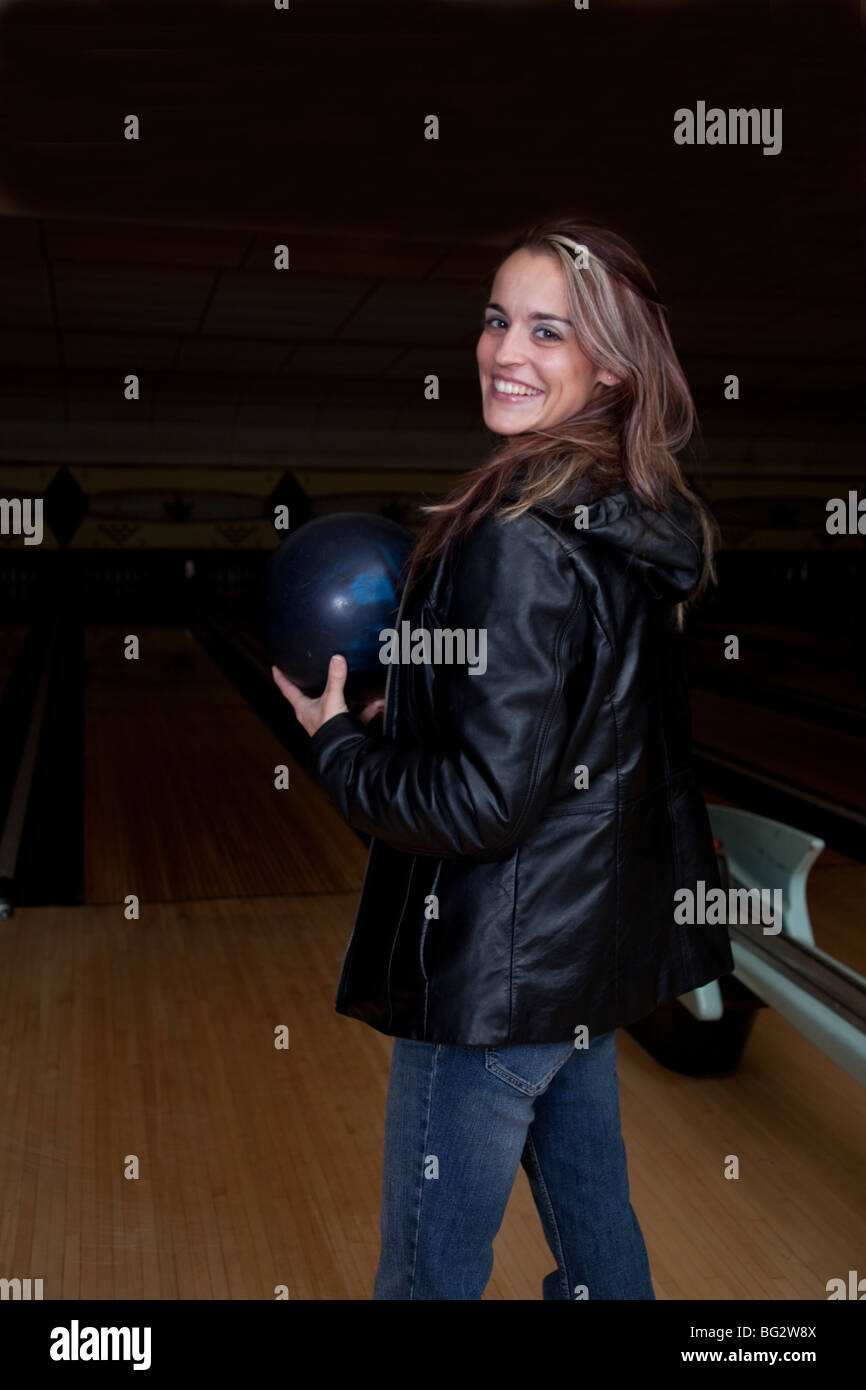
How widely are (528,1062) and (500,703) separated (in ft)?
1.20

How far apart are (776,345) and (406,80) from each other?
4541mm

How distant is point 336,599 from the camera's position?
1.48 metres

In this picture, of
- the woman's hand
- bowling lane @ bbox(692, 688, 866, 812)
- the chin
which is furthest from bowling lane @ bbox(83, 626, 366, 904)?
the chin

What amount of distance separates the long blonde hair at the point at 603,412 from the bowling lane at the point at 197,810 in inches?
106

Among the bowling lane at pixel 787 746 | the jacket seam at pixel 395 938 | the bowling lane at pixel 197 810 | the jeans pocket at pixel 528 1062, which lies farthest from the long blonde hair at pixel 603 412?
the bowling lane at pixel 787 746

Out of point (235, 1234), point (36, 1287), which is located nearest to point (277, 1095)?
point (235, 1234)

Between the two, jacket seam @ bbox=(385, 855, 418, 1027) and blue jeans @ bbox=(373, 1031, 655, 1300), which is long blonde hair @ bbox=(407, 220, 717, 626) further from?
blue jeans @ bbox=(373, 1031, 655, 1300)

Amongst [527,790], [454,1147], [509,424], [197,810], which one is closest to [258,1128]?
[454,1147]

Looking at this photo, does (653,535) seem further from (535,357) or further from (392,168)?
(392,168)

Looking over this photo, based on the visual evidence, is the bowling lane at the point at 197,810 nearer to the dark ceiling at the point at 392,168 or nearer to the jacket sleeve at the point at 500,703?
the dark ceiling at the point at 392,168

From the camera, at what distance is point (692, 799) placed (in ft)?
4.37

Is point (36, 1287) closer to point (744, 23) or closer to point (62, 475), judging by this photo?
point (744, 23)

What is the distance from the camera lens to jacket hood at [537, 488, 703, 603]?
1139mm

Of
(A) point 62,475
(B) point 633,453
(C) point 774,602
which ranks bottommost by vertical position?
(B) point 633,453
